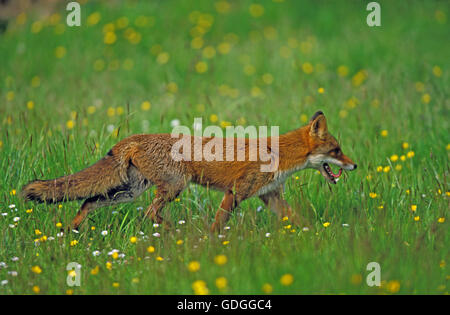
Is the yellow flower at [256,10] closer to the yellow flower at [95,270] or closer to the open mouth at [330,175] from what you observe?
the open mouth at [330,175]

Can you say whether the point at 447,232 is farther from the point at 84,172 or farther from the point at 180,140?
the point at 84,172

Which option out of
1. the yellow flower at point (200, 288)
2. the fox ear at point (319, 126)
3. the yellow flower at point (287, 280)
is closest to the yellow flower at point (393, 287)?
the yellow flower at point (287, 280)

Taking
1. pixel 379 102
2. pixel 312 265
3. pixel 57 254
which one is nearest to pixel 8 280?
pixel 57 254

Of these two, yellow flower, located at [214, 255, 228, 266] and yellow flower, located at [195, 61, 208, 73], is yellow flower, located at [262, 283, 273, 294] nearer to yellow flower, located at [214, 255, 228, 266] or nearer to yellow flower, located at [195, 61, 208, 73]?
yellow flower, located at [214, 255, 228, 266]

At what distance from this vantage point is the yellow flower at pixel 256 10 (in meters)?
11.7

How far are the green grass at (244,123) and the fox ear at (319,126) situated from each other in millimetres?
548

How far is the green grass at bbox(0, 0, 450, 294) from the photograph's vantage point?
4.07 metres

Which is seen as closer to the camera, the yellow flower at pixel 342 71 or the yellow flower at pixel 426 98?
the yellow flower at pixel 426 98

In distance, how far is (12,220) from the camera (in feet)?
16.8

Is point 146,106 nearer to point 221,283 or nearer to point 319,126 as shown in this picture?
point 319,126

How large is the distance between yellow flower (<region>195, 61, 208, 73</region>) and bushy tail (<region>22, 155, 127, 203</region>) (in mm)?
5072

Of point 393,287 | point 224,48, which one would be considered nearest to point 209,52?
point 224,48

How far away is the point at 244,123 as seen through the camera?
7.04 metres

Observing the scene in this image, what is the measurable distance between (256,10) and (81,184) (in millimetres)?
7874
